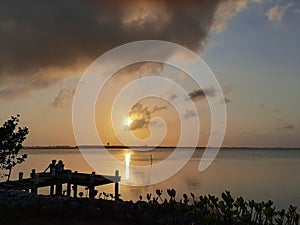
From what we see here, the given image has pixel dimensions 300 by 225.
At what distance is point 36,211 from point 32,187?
22.5 feet

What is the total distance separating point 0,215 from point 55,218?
1922 millimetres

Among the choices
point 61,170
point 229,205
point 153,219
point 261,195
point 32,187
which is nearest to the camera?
point 229,205

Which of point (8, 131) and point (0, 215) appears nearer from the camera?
point (0, 215)

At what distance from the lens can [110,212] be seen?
1458 centimetres

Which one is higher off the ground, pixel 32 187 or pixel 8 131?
pixel 8 131

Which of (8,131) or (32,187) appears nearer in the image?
(32,187)

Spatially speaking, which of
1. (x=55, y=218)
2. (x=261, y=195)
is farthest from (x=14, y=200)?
(x=261, y=195)

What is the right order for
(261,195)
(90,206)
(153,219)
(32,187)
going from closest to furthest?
(153,219)
(90,206)
(32,187)
(261,195)

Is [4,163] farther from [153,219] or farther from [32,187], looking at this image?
[153,219]

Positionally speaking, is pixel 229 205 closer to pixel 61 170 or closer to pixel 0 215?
pixel 0 215

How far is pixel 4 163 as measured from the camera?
23875 mm

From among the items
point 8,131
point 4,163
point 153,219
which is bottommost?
point 153,219

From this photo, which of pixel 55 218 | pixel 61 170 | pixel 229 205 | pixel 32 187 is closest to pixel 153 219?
pixel 55 218

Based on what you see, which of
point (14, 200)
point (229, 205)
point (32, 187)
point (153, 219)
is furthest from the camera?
point (32, 187)
